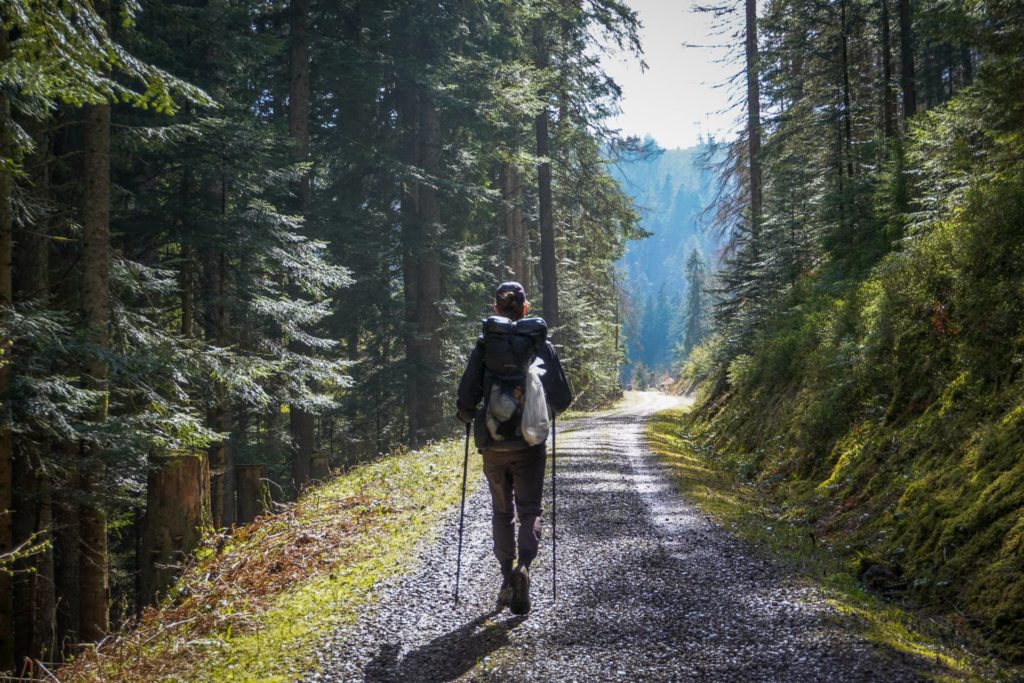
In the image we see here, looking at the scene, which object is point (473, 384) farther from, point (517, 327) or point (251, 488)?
point (251, 488)

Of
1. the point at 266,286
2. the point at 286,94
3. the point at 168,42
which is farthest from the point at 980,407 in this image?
the point at 286,94

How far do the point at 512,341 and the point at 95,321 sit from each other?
6883 millimetres

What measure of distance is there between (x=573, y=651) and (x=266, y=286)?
12485 mm

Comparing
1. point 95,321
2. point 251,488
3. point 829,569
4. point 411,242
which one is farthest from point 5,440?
point 411,242

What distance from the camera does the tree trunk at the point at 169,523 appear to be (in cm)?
837

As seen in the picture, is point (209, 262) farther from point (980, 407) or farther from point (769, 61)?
point (769, 61)

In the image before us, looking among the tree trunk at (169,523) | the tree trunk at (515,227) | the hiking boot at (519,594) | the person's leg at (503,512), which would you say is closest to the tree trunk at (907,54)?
the person's leg at (503,512)

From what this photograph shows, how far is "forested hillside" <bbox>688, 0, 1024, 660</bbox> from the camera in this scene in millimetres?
5992

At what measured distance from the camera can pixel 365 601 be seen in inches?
242

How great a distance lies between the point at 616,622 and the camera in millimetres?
5332

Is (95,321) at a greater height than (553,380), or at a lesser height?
greater

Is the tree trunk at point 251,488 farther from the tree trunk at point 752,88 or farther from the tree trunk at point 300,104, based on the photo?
the tree trunk at point 752,88

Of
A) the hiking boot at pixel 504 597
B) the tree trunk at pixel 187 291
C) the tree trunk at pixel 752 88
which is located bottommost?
the hiking boot at pixel 504 597

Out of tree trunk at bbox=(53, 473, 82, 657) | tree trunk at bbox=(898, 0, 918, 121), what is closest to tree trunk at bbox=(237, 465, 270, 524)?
tree trunk at bbox=(53, 473, 82, 657)
